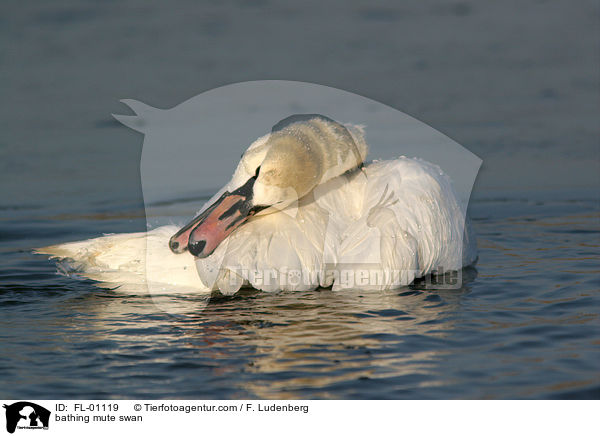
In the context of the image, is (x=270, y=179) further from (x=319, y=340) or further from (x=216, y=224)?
(x=319, y=340)

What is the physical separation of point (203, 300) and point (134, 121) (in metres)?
1.63

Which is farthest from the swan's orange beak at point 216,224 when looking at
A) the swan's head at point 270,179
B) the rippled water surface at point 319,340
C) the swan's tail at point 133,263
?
the rippled water surface at point 319,340

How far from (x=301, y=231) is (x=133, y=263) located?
1.33 meters

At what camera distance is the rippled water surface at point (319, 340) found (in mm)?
5039

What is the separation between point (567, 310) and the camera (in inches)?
253

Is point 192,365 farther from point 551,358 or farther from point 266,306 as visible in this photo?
point 551,358

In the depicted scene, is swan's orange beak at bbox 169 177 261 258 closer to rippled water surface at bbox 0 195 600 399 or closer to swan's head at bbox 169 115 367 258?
swan's head at bbox 169 115 367 258

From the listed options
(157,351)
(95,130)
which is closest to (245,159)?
(157,351)

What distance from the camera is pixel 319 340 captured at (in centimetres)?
576

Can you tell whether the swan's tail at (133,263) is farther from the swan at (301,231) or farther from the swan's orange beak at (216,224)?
the swan's orange beak at (216,224)

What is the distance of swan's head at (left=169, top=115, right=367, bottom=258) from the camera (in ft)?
21.8

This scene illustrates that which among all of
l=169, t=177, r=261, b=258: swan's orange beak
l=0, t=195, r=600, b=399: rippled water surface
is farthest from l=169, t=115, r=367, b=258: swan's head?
l=0, t=195, r=600, b=399: rippled water surface

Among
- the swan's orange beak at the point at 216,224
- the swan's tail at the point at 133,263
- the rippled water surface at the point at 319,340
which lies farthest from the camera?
the swan's tail at the point at 133,263
